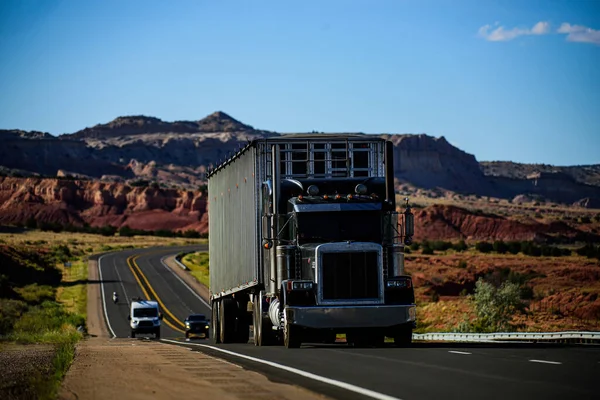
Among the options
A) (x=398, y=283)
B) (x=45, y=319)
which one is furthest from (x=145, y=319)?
(x=398, y=283)

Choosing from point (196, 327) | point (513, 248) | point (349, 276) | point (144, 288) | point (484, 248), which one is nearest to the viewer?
point (349, 276)

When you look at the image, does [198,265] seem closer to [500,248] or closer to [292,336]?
[500,248]

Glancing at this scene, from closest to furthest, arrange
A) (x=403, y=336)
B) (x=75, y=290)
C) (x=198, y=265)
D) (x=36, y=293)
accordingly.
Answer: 1. (x=403, y=336)
2. (x=36, y=293)
3. (x=75, y=290)
4. (x=198, y=265)

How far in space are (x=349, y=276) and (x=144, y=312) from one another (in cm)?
3906

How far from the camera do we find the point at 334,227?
24703mm

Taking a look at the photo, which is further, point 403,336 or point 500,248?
point 500,248

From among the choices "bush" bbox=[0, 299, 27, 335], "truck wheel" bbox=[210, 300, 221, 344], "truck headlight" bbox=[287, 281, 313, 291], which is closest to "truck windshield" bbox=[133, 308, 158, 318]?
"bush" bbox=[0, 299, 27, 335]

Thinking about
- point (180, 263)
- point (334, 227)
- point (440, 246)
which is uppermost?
point (440, 246)

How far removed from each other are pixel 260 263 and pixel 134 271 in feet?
270

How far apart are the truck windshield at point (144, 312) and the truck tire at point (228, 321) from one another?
28.7m

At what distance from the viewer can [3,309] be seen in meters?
63.8

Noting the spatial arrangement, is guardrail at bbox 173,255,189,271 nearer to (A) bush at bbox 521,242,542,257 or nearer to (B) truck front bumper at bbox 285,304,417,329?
(A) bush at bbox 521,242,542,257

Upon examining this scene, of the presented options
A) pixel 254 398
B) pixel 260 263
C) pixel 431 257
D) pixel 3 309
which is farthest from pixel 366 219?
pixel 431 257

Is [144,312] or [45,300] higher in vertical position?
[45,300]
